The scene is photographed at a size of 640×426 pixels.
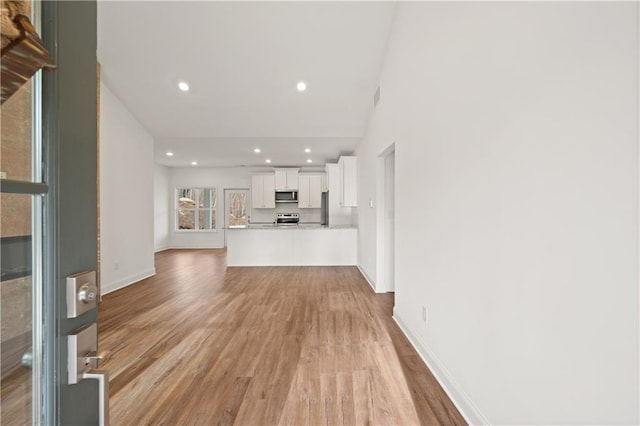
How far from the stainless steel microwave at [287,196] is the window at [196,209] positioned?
7.45 ft

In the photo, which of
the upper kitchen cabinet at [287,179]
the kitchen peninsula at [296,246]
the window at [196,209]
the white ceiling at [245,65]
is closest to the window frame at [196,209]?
the window at [196,209]

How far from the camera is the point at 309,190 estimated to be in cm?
884

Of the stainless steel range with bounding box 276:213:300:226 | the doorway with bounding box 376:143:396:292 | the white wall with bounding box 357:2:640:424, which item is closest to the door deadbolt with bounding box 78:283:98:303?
the white wall with bounding box 357:2:640:424

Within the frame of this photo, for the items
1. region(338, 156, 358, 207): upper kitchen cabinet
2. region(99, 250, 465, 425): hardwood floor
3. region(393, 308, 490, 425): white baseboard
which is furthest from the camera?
region(338, 156, 358, 207): upper kitchen cabinet

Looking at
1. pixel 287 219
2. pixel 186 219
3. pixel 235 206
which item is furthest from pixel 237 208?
pixel 287 219

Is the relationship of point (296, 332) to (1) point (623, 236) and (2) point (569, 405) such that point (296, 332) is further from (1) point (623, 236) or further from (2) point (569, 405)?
(1) point (623, 236)

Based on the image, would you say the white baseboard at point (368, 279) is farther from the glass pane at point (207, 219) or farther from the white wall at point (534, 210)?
the glass pane at point (207, 219)

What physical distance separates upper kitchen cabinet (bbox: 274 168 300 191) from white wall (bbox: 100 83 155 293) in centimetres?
384

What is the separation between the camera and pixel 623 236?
0.90 meters

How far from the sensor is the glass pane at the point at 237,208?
988cm

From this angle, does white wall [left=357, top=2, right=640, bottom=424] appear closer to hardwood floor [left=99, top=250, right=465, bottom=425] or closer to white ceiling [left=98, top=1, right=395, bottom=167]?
hardwood floor [left=99, top=250, right=465, bottom=425]

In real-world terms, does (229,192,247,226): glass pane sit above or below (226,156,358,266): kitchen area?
above

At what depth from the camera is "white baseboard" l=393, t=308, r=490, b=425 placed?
5.39ft

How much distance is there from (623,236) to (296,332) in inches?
101
